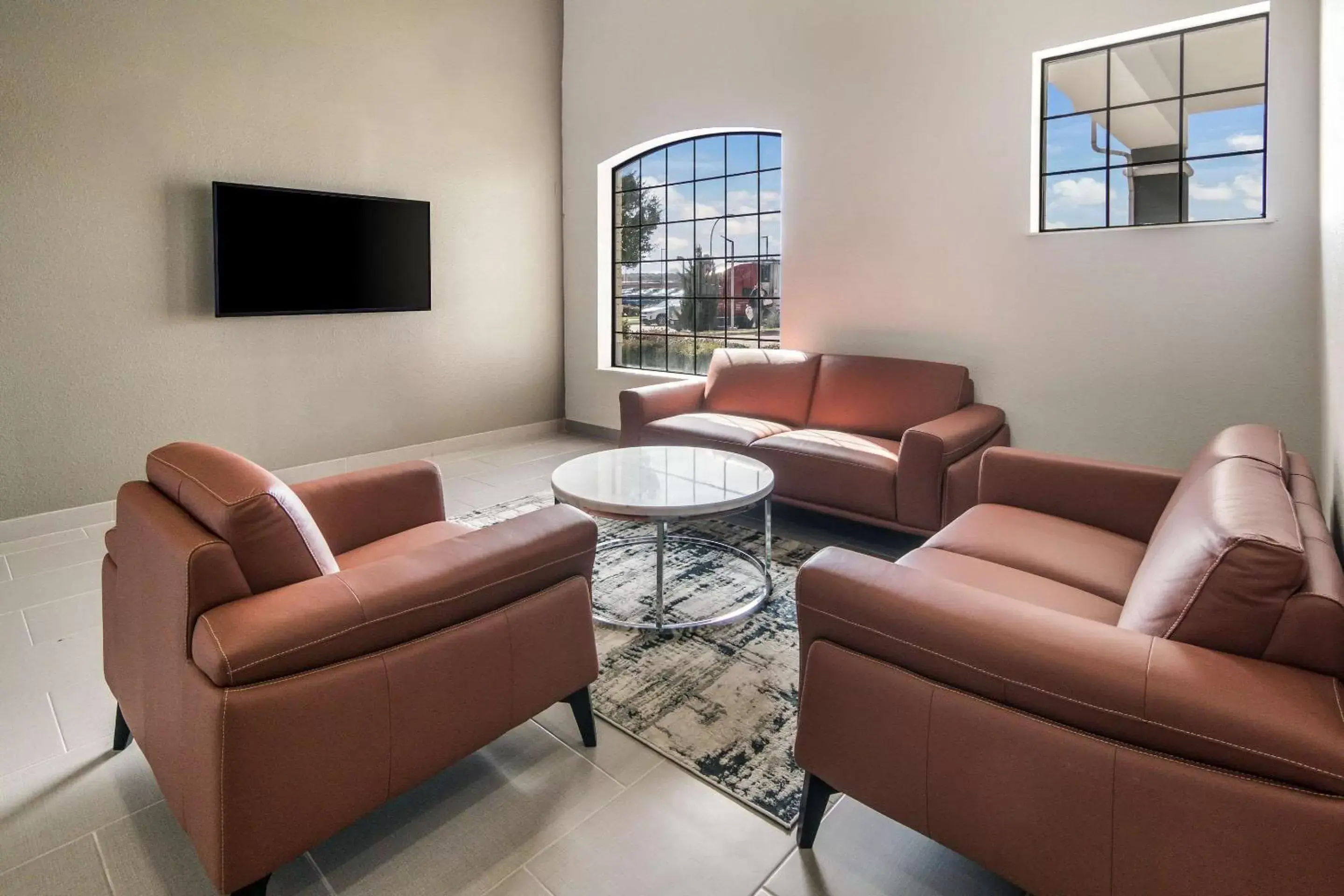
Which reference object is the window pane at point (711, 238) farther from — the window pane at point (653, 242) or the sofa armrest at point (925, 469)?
the sofa armrest at point (925, 469)

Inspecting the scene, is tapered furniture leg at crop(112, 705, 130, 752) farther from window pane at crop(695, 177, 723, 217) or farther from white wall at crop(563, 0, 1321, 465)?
window pane at crop(695, 177, 723, 217)

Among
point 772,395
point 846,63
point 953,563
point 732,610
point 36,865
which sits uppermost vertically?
point 846,63

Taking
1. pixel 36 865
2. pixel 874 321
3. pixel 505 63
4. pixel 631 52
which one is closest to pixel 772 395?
pixel 874 321

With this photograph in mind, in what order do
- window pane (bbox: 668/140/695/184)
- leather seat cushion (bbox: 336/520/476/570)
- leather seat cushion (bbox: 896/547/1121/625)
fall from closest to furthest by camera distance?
leather seat cushion (bbox: 896/547/1121/625), leather seat cushion (bbox: 336/520/476/570), window pane (bbox: 668/140/695/184)

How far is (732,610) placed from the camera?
2889 mm

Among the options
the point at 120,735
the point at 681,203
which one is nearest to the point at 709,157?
the point at 681,203

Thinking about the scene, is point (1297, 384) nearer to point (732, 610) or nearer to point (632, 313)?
point (732, 610)

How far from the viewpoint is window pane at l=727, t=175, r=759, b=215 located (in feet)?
17.3

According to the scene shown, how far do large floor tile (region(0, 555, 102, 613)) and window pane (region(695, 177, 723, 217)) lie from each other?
4.27 metres

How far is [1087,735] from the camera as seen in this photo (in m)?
1.22

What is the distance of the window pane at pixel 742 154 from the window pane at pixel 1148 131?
2.29m

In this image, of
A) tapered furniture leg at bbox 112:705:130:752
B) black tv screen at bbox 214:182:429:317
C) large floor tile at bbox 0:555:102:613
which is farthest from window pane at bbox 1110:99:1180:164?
large floor tile at bbox 0:555:102:613

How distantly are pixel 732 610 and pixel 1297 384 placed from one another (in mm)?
2635

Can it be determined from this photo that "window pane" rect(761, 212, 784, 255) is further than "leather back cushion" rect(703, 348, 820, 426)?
Yes
